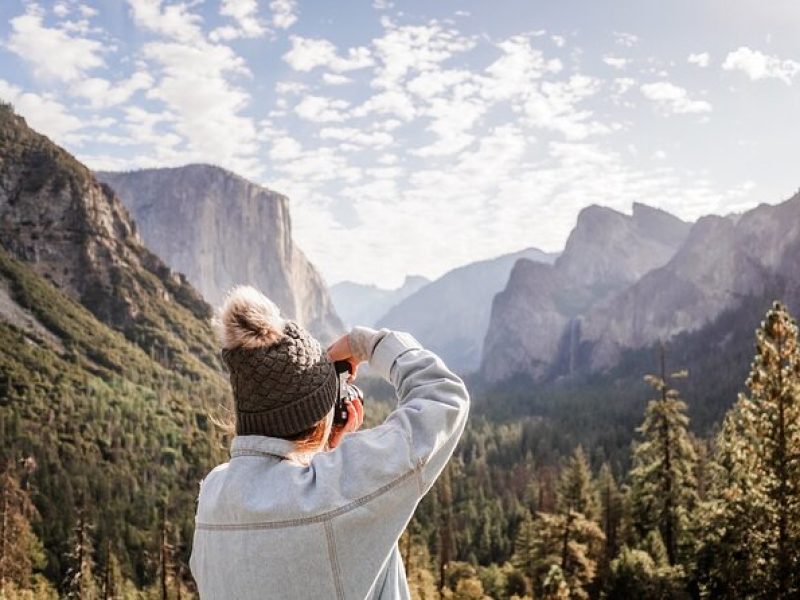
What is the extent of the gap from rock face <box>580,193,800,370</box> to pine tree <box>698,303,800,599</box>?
150m

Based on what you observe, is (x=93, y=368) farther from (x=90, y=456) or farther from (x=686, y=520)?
(x=686, y=520)

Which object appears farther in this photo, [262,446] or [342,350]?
[342,350]

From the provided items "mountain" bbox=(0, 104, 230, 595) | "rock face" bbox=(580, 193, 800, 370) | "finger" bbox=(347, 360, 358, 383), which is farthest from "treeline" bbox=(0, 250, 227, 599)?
"rock face" bbox=(580, 193, 800, 370)

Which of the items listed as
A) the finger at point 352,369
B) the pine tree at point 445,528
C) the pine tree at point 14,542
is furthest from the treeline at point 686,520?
the pine tree at point 14,542

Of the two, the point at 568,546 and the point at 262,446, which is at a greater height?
the point at 262,446

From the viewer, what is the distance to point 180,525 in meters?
57.4

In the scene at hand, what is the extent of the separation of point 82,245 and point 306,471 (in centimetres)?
17094

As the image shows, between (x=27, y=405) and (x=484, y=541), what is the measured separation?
2705 inches

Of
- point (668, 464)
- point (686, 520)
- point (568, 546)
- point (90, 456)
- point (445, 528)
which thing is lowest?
point (445, 528)

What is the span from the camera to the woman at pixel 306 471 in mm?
1781

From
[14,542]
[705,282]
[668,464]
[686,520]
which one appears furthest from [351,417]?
[705,282]

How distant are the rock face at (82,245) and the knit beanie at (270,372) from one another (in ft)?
488

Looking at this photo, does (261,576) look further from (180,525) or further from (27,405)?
(27,405)

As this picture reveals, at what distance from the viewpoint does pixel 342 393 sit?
89.1 inches
